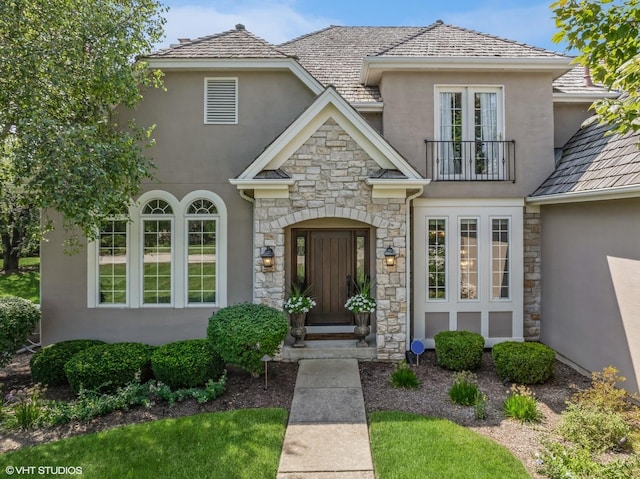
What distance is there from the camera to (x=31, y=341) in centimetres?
978

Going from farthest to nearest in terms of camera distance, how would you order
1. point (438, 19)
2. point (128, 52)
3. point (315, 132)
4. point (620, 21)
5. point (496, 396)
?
point (438, 19) < point (315, 132) < point (128, 52) < point (496, 396) < point (620, 21)

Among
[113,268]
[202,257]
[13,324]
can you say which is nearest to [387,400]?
[202,257]

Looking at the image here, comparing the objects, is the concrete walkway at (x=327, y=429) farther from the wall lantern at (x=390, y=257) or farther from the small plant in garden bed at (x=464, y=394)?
the wall lantern at (x=390, y=257)

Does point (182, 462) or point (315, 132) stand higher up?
point (315, 132)

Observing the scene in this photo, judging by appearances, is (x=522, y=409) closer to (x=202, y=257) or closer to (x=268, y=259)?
(x=268, y=259)

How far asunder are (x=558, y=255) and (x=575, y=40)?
5.21m

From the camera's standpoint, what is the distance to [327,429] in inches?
223

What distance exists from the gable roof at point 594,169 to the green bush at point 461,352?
142 inches

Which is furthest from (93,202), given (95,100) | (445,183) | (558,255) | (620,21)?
(558,255)

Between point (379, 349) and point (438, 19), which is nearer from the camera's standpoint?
point (379, 349)

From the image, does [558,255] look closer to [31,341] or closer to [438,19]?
[438,19]

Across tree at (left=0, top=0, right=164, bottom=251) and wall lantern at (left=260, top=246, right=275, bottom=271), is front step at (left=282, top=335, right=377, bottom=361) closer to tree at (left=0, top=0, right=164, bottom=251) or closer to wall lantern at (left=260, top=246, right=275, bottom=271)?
wall lantern at (left=260, top=246, right=275, bottom=271)

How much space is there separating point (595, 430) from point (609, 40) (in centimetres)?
516

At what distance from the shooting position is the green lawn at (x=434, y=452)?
463 centimetres
